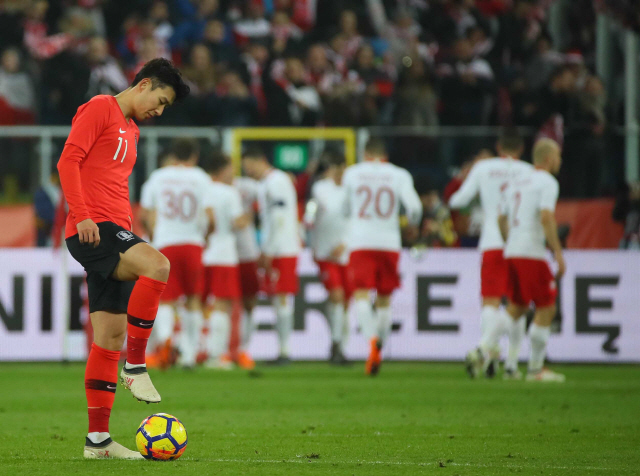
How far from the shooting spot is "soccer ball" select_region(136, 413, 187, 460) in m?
5.87

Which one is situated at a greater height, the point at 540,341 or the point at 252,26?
the point at 252,26

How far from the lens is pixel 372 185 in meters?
12.8

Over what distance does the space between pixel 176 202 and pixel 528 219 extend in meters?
4.11

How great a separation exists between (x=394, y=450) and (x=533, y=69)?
1204 cm

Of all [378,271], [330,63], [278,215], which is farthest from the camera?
[330,63]

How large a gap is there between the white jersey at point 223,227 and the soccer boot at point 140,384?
300 inches

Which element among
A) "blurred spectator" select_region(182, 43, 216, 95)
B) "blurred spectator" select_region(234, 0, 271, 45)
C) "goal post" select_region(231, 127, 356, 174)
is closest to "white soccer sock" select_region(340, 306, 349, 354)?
"goal post" select_region(231, 127, 356, 174)

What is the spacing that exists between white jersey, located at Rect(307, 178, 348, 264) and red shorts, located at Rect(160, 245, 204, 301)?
1.91 metres

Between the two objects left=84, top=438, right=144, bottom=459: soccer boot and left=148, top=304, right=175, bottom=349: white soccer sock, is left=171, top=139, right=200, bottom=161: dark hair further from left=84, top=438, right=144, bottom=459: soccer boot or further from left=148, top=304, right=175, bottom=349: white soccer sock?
left=84, top=438, right=144, bottom=459: soccer boot

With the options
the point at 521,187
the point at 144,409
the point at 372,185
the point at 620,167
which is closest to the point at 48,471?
the point at 144,409

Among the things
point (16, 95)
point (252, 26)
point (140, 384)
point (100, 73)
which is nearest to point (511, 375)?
point (140, 384)

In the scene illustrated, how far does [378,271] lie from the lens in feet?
41.7

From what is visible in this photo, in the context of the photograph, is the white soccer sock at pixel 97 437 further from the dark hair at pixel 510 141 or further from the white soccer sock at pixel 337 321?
the white soccer sock at pixel 337 321

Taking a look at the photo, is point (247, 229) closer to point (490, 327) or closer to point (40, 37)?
point (490, 327)
